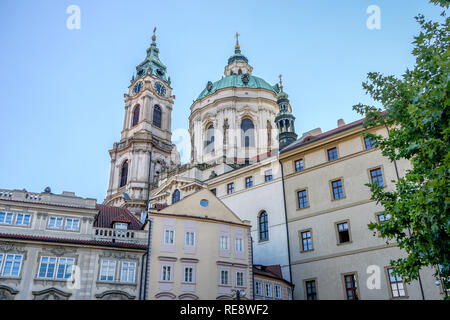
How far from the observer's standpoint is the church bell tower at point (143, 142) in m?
63.9

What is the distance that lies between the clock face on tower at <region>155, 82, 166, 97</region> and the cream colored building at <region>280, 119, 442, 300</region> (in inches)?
1744

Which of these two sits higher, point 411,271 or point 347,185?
point 347,185

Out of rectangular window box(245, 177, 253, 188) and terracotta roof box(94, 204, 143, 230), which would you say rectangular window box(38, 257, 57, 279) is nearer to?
terracotta roof box(94, 204, 143, 230)

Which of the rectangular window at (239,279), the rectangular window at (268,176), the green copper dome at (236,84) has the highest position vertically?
the green copper dome at (236,84)

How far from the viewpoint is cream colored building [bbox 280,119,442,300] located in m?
29.7

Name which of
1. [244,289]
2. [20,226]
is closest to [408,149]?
[244,289]

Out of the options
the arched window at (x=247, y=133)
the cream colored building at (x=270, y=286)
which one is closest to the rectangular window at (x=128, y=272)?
the cream colored building at (x=270, y=286)

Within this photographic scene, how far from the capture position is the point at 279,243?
36.7m

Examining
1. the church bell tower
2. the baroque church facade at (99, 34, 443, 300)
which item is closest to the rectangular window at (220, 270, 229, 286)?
the baroque church facade at (99, 34, 443, 300)

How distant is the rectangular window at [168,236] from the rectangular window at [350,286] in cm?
1381

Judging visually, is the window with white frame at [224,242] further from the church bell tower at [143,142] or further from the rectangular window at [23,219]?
the church bell tower at [143,142]

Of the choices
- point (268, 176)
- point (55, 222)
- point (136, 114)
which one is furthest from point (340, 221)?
point (136, 114)
